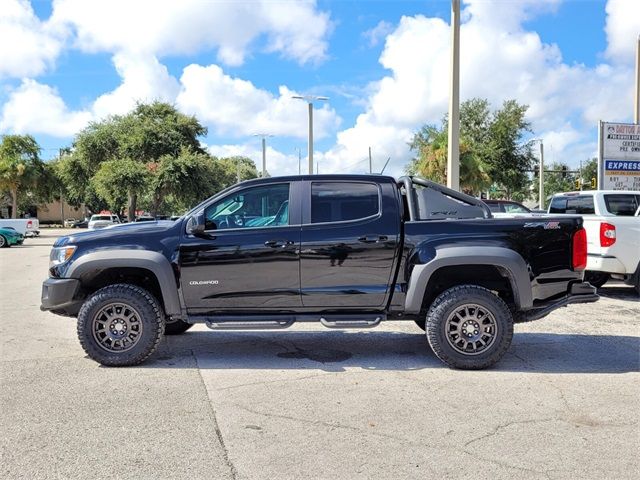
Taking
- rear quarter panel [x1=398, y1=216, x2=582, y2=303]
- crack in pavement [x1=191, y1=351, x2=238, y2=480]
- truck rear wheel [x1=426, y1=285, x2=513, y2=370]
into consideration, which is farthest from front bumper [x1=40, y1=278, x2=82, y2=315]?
truck rear wheel [x1=426, y1=285, x2=513, y2=370]

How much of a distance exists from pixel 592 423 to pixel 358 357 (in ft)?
8.49

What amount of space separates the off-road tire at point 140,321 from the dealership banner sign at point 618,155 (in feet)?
51.6

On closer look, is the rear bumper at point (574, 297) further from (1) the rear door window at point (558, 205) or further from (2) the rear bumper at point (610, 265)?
(1) the rear door window at point (558, 205)

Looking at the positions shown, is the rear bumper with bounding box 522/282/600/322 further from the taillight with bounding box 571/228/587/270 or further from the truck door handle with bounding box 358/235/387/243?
the truck door handle with bounding box 358/235/387/243

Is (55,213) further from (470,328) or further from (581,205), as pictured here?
(470,328)

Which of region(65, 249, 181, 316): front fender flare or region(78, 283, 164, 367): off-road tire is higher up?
region(65, 249, 181, 316): front fender flare

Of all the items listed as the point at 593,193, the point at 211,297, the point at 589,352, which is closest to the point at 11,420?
the point at 211,297

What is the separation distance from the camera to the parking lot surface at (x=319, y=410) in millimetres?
3658

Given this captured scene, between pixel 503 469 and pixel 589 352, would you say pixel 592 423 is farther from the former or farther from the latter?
pixel 589 352

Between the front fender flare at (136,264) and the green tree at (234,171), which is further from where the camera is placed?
the green tree at (234,171)

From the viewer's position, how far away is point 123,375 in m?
5.59

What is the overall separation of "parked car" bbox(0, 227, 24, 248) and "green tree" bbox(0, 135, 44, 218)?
20.1 metres

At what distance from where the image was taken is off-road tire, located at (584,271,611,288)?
10.2 metres

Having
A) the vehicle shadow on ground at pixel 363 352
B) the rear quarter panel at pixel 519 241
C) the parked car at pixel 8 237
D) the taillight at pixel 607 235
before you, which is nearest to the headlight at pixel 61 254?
the vehicle shadow on ground at pixel 363 352
